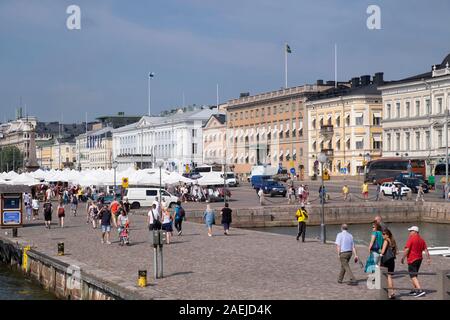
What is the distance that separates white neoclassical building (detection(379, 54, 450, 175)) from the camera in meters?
88.1

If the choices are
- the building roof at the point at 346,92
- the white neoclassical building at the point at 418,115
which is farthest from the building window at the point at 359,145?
the building roof at the point at 346,92

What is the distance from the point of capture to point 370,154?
99250 mm

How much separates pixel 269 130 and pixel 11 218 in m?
82.5

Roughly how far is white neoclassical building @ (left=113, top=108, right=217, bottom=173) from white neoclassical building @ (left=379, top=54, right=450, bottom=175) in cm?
3865

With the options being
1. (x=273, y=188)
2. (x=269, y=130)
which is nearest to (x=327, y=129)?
(x=269, y=130)

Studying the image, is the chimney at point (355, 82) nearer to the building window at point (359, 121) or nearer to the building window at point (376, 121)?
the building window at point (376, 121)

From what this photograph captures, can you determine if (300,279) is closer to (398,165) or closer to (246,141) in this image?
(398,165)

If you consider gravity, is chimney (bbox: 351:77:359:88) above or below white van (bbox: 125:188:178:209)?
above

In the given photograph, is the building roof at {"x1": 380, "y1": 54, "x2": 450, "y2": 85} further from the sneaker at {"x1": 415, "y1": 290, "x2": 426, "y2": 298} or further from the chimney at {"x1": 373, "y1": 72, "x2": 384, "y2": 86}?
the sneaker at {"x1": 415, "y1": 290, "x2": 426, "y2": 298}

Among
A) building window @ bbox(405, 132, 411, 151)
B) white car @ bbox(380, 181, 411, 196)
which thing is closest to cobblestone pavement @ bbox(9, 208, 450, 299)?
white car @ bbox(380, 181, 411, 196)

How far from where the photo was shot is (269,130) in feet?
391

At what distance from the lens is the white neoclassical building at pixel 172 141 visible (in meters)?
133
